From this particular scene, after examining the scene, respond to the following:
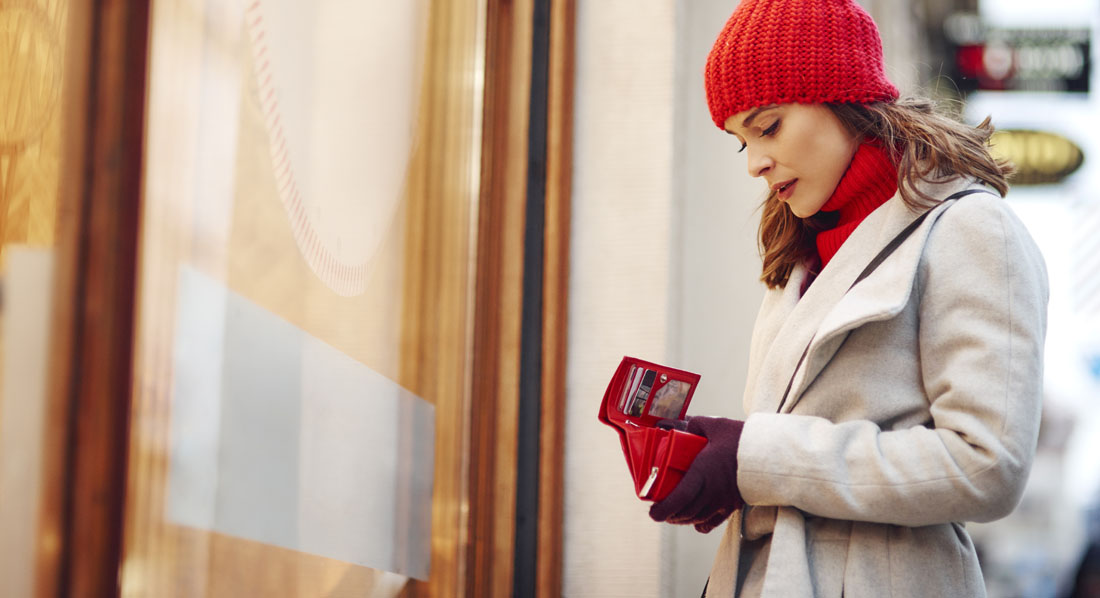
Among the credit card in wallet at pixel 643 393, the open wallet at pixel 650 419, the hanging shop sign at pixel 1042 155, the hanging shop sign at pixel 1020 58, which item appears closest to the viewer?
the open wallet at pixel 650 419

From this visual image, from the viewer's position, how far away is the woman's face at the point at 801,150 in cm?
136

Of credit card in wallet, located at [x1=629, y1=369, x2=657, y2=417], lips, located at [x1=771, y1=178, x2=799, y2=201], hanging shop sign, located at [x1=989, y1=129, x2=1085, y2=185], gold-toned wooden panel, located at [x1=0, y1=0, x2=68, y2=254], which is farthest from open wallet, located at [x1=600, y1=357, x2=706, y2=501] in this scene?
hanging shop sign, located at [x1=989, y1=129, x2=1085, y2=185]

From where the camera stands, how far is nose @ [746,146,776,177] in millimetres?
1382

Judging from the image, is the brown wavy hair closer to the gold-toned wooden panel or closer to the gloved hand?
the gloved hand

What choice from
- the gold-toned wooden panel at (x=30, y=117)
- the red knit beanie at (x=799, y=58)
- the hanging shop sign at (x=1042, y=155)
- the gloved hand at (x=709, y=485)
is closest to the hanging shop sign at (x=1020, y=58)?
the hanging shop sign at (x=1042, y=155)

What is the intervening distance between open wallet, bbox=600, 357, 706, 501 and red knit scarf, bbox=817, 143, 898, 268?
0.32 metres

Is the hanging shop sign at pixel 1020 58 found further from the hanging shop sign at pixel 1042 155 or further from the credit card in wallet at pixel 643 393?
the credit card in wallet at pixel 643 393

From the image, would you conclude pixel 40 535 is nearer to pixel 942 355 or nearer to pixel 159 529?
pixel 159 529

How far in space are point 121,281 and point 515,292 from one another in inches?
58.6

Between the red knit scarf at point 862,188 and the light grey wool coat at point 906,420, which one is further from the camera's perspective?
the red knit scarf at point 862,188

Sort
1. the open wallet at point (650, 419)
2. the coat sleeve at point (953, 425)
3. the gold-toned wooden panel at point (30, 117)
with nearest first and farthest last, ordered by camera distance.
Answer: the gold-toned wooden panel at point (30, 117)
the coat sleeve at point (953, 425)
the open wallet at point (650, 419)

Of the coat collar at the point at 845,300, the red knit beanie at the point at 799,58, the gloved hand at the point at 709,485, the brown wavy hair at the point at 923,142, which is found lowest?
the gloved hand at the point at 709,485

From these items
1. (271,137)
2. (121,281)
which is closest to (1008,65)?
(271,137)

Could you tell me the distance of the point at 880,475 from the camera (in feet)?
3.72
